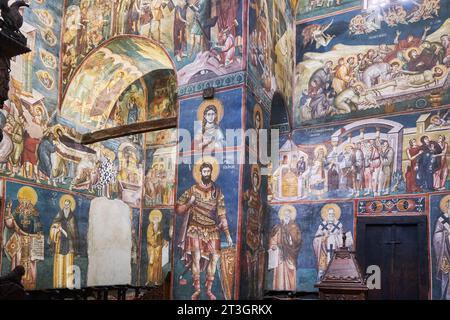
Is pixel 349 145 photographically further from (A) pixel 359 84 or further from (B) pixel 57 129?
(B) pixel 57 129

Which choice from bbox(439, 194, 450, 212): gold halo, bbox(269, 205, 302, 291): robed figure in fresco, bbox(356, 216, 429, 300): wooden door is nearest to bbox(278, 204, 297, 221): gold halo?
bbox(269, 205, 302, 291): robed figure in fresco

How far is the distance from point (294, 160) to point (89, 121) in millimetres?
6008

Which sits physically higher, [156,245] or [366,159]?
[366,159]

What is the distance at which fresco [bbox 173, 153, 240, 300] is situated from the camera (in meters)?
10.4

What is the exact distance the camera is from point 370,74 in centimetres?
1377

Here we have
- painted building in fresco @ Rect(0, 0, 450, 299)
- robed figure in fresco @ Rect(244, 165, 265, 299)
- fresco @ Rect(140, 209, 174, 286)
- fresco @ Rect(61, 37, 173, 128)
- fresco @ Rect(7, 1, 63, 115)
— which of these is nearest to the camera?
robed figure in fresco @ Rect(244, 165, 265, 299)

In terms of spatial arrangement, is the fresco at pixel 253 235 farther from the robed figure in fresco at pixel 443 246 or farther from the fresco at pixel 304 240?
the robed figure in fresco at pixel 443 246

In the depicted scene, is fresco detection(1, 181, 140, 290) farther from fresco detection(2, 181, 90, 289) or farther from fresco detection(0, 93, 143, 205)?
fresco detection(0, 93, 143, 205)

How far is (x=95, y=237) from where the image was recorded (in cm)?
1414

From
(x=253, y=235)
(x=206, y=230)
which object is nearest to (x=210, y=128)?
(x=206, y=230)

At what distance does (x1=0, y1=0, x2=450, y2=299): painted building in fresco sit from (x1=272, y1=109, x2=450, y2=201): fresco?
0.12 ft

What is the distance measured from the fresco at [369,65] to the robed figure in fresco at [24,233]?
763cm

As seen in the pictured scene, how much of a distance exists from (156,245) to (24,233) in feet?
16.3

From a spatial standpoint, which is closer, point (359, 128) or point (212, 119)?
point (212, 119)
